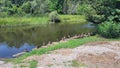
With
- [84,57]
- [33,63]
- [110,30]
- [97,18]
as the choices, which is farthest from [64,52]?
[97,18]

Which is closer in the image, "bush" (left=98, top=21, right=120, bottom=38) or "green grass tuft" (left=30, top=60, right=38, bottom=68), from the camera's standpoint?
"green grass tuft" (left=30, top=60, right=38, bottom=68)

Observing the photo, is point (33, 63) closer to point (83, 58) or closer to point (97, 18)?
point (83, 58)

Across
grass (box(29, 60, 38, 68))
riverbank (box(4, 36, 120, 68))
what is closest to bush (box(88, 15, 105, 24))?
riverbank (box(4, 36, 120, 68))

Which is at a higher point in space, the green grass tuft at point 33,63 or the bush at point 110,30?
the green grass tuft at point 33,63

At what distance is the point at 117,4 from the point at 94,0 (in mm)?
4978

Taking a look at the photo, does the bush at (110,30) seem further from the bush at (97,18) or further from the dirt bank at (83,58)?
the dirt bank at (83,58)

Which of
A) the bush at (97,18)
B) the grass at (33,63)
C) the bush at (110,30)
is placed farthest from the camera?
the bush at (97,18)

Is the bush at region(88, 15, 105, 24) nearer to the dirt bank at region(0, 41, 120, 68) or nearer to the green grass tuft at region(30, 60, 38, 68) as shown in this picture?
the dirt bank at region(0, 41, 120, 68)

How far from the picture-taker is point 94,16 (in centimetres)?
5475

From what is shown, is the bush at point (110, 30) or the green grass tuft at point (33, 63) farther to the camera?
the bush at point (110, 30)

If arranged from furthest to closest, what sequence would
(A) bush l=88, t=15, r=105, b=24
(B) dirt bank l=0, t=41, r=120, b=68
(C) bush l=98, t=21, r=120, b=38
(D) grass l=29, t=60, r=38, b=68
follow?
(A) bush l=88, t=15, r=105, b=24, (C) bush l=98, t=21, r=120, b=38, (B) dirt bank l=0, t=41, r=120, b=68, (D) grass l=29, t=60, r=38, b=68

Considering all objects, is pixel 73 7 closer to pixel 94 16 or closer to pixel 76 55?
pixel 94 16

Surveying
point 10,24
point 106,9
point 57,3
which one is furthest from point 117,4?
point 57,3

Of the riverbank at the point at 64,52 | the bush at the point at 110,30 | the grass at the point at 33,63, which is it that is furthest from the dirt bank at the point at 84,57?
the bush at the point at 110,30
